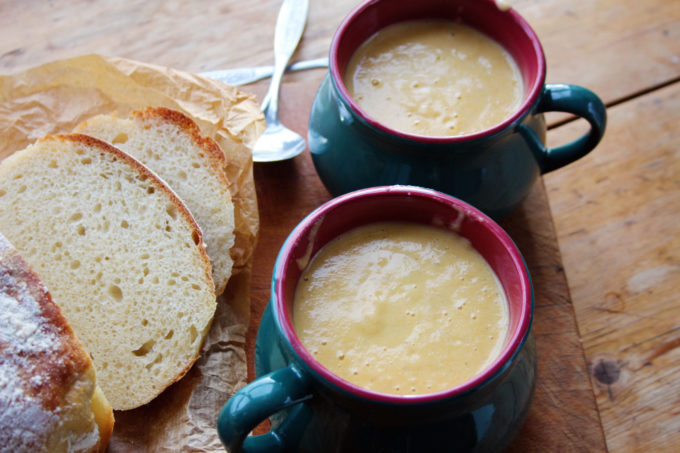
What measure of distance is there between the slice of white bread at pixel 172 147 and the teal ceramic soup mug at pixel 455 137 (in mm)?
219

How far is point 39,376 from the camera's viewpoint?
1.11 meters

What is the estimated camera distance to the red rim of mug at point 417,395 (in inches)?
37.5

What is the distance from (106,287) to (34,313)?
0.70 ft

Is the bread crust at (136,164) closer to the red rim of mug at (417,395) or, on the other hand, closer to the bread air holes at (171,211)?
the bread air holes at (171,211)

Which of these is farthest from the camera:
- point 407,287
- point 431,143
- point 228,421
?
point 431,143

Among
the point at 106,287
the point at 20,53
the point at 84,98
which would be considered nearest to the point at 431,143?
the point at 106,287

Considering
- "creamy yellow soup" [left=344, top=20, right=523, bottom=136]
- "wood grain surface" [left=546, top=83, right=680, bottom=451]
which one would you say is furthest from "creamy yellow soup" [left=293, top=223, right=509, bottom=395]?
"wood grain surface" [left=546, top=83, right=680, bottom=451]

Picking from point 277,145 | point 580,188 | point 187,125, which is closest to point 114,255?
point 187,125

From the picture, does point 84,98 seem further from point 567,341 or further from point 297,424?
point 567,341

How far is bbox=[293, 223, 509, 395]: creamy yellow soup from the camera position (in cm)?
104

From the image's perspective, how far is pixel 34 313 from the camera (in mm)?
1159

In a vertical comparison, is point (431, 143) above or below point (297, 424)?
above

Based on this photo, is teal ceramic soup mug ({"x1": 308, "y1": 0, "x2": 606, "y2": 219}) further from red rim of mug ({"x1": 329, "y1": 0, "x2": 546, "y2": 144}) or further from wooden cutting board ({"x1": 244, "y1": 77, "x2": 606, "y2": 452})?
wooden cutting board ({"x1": 244, "y1": 77, "x2": 606, "y2": 452})

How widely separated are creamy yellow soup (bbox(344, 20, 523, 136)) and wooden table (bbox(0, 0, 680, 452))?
27cm
